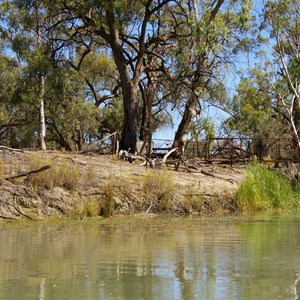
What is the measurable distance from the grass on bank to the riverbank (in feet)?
1.26

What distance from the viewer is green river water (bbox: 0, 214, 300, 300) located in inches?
245

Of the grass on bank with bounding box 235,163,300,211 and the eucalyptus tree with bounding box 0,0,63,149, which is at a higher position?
the eucalyptus tree with bounding box 0,0,63,149

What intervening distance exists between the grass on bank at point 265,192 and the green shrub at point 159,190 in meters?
2.20

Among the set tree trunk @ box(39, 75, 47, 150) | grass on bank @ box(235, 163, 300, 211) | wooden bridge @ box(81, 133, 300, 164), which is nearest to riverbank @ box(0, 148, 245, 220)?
grass on bank @ box(235, 163, 300, 211)

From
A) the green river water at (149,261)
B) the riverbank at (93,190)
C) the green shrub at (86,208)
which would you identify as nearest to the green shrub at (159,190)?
the riverbank at (93,190)

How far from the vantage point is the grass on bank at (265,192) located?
17875mm

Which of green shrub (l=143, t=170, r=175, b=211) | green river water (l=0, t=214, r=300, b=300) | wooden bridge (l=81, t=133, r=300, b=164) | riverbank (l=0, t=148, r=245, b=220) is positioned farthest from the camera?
wooden bridge (l=81, t=133, r=300, b=164)

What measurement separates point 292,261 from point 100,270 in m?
2.25

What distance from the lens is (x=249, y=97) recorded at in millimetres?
47000

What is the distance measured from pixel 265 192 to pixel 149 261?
11.4 metres

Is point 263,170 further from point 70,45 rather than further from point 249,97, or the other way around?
point 249,97

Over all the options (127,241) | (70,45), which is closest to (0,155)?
(127,241)

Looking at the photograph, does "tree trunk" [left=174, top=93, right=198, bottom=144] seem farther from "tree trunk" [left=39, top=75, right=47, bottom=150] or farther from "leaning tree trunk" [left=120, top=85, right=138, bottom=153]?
"tree trunk" [left=39, top=75, right=47, bottom=150]

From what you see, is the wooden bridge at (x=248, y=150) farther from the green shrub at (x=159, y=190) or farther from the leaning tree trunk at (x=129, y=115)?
the green shrub at (x=159, y=190)
